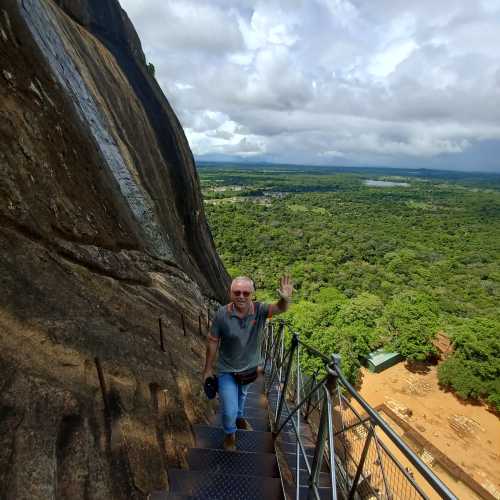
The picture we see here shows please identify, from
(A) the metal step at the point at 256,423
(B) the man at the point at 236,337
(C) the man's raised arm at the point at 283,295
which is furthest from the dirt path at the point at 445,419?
(C) the man's raised arm at the point at 283,295

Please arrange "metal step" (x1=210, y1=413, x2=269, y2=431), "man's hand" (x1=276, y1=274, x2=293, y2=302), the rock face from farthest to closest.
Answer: "metal step" (x1=210, y1=413, x2=269, y2=431) → "man's hand" (x1=276, y1=274, x2=293, y2=302) → the rock face

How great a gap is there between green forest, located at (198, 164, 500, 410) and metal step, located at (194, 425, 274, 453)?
370 cm

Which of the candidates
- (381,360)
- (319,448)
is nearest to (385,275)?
(381,360)

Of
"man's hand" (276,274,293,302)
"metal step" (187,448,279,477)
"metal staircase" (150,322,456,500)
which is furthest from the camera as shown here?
"man's hand" (276,274,293,302)

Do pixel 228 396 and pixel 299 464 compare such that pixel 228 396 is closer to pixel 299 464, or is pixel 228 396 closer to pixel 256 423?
pixel 299 464

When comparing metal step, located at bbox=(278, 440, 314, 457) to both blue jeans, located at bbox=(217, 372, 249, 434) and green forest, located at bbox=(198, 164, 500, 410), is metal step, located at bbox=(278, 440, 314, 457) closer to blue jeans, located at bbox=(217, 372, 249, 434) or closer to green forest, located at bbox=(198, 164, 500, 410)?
blue jeans, located at bbox=(217, 372, 249, 434)

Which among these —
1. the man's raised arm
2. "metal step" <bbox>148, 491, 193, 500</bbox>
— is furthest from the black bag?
the man's raised arm

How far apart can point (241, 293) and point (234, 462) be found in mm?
1913

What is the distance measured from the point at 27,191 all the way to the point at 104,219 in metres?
2.16

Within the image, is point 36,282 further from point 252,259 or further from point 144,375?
point 252,259

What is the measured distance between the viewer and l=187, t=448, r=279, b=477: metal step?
343 cm

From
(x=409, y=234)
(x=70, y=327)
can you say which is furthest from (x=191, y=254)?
(x=409, y=234)

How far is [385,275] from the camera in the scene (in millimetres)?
50344

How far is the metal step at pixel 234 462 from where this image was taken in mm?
3434
